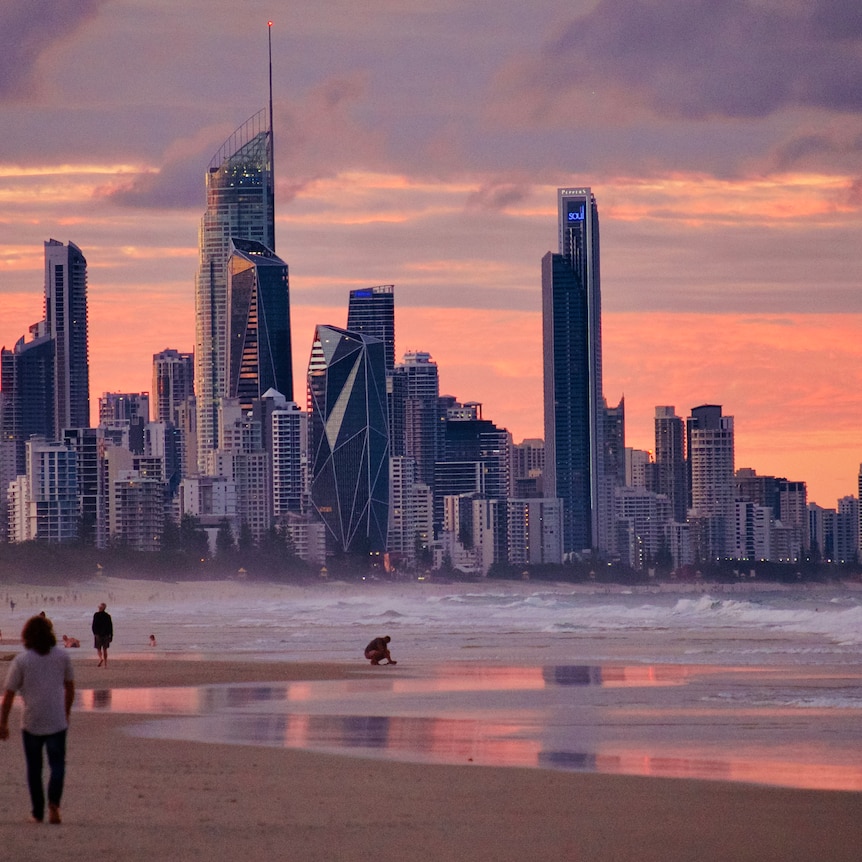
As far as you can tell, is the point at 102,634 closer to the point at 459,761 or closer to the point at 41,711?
the point at 459,761

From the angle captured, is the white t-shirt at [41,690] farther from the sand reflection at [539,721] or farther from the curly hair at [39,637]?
the sand reflection at [539,721]

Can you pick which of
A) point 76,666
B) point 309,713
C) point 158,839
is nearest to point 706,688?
point 309,713

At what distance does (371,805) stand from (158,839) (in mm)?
2526

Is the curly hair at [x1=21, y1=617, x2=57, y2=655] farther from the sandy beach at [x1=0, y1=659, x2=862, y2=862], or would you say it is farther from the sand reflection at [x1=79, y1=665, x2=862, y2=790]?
the sand reflection at [x1=79, y1=665, x2=862, y2=790]

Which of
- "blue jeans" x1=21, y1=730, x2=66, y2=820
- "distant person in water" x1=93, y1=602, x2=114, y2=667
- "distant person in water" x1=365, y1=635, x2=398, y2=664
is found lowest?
"distant person in water" x1=365, y1=635, x2=398, y2=664

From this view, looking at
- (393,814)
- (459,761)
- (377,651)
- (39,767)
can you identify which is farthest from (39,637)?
(377,651)

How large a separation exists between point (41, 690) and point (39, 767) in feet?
1.93

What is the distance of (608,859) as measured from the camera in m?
12.3

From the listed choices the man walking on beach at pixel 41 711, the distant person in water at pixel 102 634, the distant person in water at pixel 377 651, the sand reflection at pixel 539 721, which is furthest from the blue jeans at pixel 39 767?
the distant person in water at pixel 377 651

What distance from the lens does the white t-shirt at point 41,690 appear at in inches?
524

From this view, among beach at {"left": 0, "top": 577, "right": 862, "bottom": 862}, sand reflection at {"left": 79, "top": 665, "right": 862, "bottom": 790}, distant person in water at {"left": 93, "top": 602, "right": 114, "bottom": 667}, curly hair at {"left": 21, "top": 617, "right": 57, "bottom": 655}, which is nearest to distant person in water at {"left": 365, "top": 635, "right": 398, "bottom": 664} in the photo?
beach at {"left": 0, "top": 577, "right": 862, "bottom": 862}

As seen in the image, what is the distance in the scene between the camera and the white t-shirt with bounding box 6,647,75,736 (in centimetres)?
1332

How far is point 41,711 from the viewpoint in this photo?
43.9 ft

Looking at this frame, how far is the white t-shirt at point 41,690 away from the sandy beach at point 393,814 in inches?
29.7
